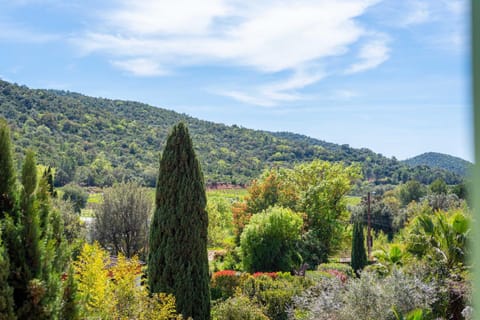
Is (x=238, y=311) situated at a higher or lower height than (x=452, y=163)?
lower

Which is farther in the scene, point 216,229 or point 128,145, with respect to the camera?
point 128,145

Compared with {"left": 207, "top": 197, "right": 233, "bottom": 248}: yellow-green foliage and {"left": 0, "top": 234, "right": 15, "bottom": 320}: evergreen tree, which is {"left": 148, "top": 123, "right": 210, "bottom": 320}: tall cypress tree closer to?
{"left": 0, "top": 234, "right": 15, "bottom": 320}: evergreen tree

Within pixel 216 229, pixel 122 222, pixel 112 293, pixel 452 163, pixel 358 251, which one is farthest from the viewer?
pixel 216 229

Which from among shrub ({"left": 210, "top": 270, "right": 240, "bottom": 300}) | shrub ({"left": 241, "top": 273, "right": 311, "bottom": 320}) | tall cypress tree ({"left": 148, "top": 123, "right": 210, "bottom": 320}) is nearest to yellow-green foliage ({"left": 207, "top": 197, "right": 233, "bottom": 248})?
shrub ({"left": 210, "top": 270, "right": 240, "bottom": 300})

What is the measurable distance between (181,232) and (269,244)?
9.48 m

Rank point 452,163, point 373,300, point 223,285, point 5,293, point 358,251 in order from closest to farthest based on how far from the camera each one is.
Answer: point 452,163 < point 5,293 < point 373,300 < point 223,285 < point 358,251

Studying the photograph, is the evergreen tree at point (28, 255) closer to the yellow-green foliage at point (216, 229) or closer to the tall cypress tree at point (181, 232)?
the tall cypress tree at point (181, 232)

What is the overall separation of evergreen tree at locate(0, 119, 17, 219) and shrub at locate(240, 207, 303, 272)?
15.2 meters

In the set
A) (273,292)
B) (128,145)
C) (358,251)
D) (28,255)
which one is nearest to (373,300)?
(273,292)

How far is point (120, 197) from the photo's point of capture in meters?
20.8

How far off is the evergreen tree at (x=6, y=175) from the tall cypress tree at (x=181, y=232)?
6001 millimetres

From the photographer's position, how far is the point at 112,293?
251 inches

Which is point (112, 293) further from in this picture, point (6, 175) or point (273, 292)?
point (273, 292)

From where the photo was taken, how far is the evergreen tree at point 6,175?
3.32 meters
